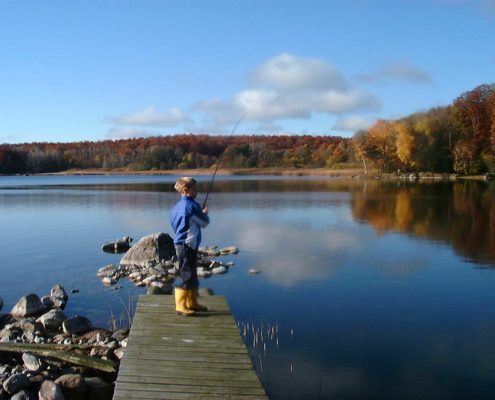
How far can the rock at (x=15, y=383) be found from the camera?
682 cm

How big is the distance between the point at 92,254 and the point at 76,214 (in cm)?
1344

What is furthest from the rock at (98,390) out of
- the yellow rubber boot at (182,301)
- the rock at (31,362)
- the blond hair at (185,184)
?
the blond hair at (185,184)

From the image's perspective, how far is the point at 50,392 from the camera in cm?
664

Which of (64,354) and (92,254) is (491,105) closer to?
(92,254)

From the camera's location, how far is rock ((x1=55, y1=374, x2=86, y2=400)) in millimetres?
6887

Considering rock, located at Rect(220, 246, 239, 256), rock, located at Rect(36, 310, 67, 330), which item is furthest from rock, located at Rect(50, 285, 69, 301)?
rock, located at Rect(220, 246, 239, 256)

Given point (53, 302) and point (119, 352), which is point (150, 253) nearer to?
point (53, 302)

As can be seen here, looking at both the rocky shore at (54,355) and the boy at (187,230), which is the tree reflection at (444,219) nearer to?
the boy at (187,230)

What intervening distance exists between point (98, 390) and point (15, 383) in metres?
1.03

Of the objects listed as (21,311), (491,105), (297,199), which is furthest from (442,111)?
(21,311)

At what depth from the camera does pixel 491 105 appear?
6738 cm

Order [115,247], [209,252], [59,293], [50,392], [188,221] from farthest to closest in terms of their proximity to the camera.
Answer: [115,247], [209,252], [59,293], [188,221], [50,392]

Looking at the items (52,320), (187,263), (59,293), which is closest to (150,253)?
(59,293)

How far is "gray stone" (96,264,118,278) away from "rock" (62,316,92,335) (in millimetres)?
5161
